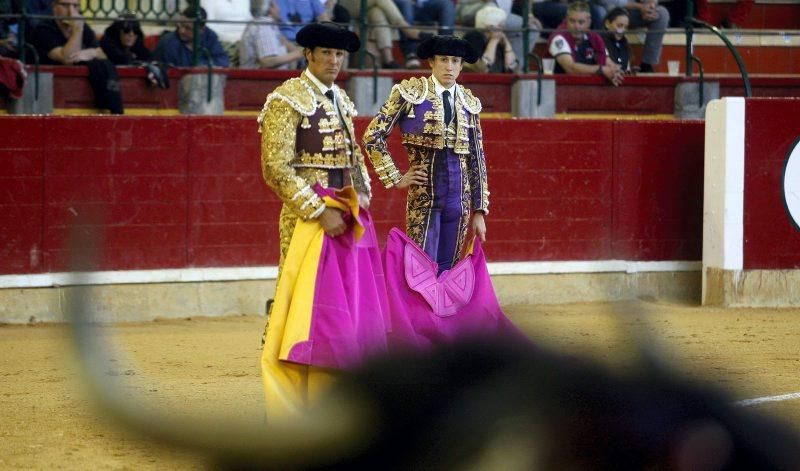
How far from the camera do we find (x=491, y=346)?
210 centimetres

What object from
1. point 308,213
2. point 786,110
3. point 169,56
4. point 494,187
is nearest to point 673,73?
point 786,110

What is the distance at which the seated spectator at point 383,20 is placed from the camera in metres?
9.45

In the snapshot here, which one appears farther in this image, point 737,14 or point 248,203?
point 737,14

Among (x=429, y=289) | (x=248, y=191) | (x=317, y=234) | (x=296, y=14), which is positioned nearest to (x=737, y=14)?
(x=296, y=14)

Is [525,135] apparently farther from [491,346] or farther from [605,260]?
[491,346]

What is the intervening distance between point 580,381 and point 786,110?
714 centimetres

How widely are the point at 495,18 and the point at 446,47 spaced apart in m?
4.21

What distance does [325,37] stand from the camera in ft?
14.4

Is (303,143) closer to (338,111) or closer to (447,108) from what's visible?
(338,111)

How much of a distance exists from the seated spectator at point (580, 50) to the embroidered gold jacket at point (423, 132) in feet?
13.6

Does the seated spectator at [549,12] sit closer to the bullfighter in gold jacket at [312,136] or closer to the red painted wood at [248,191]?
the red painted wood at [248,191]

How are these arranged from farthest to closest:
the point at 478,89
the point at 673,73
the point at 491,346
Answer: the point at 673,73, the point at 478,89, the point at 491,346

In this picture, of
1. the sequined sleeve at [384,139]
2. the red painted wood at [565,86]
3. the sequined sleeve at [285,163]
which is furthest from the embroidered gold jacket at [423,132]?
the red painted wood at [565,86]

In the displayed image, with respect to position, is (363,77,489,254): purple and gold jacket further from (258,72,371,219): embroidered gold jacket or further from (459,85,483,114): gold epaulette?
(258,72,371,219): embroidered gold jacket
